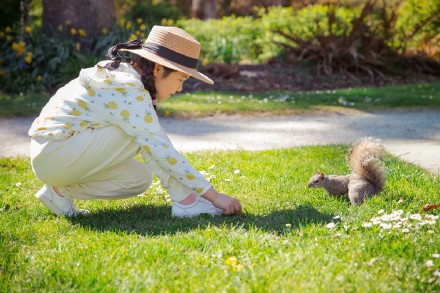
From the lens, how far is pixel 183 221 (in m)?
3.24

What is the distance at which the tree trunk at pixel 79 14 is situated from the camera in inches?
376

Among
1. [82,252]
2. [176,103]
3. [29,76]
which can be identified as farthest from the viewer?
[29,76]

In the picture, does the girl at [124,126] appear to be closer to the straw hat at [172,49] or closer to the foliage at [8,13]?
the straw hat at [172,49]

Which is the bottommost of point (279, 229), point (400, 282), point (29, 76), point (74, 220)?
point (29, 76)

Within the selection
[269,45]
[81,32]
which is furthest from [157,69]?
[269,45]

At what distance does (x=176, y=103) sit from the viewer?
765cm

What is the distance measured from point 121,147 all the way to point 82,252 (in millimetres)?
718

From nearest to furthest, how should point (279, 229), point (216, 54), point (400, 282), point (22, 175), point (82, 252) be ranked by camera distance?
point (400, 282) → point (82, 252) → point (279, 229) → point (22, 175) → point (216, 54)

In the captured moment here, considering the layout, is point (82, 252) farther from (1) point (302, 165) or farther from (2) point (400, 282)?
(1) point (302, 165)

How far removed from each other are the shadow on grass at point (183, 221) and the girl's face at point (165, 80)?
29.9 inches

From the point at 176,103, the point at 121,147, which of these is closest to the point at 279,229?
the point at 121,147

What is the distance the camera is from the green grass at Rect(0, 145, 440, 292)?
238 cm

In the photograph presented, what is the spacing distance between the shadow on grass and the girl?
9 cm

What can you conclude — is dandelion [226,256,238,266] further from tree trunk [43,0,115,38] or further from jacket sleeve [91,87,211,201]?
tree trunk [43,0,115,38]
